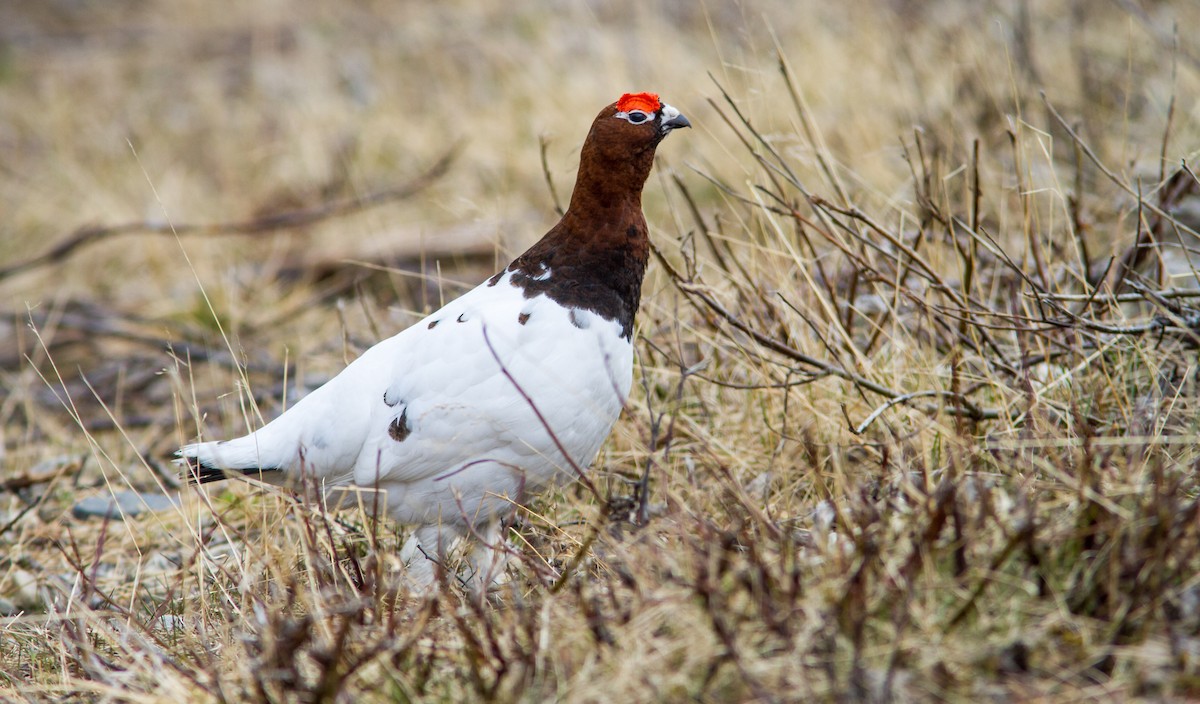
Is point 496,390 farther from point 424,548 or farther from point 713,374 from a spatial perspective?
point 713,374

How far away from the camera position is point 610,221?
10.3ft

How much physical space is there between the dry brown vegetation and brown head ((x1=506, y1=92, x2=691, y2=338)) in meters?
0.28

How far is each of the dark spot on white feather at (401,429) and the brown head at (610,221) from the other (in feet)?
1.58

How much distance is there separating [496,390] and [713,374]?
1101 millimetres

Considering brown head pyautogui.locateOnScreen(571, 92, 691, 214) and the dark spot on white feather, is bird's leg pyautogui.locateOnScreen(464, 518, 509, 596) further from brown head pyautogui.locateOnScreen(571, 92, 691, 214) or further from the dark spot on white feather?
brown head pyautogui.locateOnScreen(571, 92, 691, 214)

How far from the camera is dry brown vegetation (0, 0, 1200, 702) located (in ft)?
7.18

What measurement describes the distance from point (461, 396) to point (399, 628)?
2.29 feet

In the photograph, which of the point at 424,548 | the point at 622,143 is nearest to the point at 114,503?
the point at 424,548

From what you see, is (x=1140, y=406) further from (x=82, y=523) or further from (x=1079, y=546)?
(x=82, y=523)

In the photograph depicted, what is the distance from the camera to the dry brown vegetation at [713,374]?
2.19m

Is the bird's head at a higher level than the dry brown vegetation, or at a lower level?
higher

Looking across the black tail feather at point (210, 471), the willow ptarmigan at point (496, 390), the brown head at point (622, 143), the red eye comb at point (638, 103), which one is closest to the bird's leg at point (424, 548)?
the willow ptarmigan at point (496, 390)

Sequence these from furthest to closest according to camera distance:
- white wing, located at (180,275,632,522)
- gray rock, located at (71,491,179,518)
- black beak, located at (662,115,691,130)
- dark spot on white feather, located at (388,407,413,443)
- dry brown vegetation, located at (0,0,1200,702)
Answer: gray rock, located at (71,491,179,518) → black beak, located at (662,115,691,130) → dark spot on white feather, located at (388,407,413,443) → white wing, located at (180,275,632,522) → dry brown vegetation, located at (0,0,1200,702)

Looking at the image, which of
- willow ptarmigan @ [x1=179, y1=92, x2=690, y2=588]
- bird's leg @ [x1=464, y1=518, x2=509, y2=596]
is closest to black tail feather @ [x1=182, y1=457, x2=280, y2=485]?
willow ptarmigan @ [x1=179, y1=92, x2=690, y2=588]
